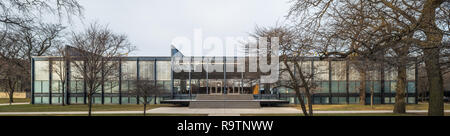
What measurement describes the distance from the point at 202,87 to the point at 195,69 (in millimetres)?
2529

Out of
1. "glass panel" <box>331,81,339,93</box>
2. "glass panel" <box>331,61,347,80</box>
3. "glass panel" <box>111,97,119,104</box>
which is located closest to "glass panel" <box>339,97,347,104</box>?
"glass panel" <box>331,81,339,93</box>

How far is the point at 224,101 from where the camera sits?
1313 inches

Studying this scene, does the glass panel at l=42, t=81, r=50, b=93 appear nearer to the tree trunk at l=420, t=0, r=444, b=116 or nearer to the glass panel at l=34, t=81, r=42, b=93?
the glass panel at l=34, t=81, r=42, b=93

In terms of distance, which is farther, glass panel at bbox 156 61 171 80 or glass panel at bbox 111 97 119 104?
glass panel at bbox 156 61 171 80

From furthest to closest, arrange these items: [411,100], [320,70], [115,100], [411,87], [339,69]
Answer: [411,87] < [411,100] < [115,100] < [339,69] < [320,70]

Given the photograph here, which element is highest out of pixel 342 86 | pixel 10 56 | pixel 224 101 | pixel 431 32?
pixel 431 32

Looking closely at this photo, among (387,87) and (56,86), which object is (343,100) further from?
(56,86)

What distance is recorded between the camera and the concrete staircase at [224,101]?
31484 mm

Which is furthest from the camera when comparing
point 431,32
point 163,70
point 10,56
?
point 163,70

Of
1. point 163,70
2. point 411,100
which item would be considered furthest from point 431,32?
point 411,100

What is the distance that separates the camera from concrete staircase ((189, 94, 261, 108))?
31.5 metres

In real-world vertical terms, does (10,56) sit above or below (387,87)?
above

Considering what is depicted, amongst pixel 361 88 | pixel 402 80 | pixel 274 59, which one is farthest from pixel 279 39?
pixel 361 88

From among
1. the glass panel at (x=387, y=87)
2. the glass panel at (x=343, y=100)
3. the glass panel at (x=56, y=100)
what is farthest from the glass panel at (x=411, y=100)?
the glass panel at (x=56, y=100)
